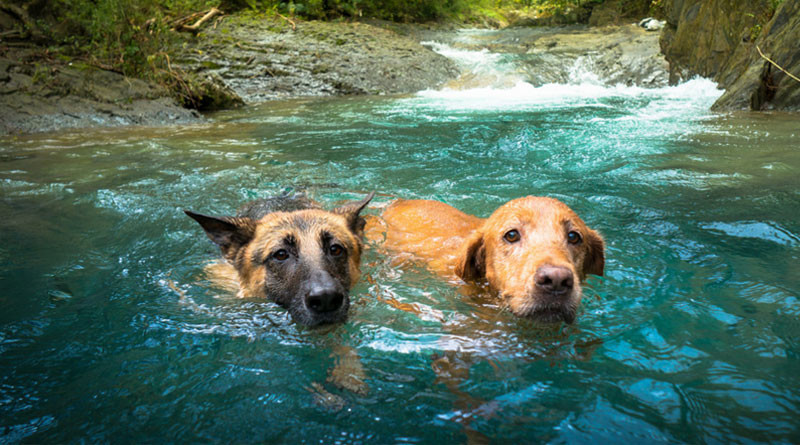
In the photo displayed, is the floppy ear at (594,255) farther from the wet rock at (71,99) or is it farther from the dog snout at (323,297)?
the wet rock at (71,99)

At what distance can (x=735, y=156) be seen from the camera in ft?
24.7

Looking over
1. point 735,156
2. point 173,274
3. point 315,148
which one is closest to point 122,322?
point 173,274

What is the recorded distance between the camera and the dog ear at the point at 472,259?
13.3 feet

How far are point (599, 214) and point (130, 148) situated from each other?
27.5 feet

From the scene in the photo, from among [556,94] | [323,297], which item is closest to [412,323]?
[323,297]

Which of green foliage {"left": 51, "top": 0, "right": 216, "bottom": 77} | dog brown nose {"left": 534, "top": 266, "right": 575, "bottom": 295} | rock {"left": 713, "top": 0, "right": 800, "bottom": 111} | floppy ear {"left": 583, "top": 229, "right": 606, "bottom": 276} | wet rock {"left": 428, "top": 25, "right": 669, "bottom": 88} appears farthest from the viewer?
wet rock {"left": 428, "top": 25, "right": 669, "bottom": 88}

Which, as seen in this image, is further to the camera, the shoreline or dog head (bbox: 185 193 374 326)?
the shoreline

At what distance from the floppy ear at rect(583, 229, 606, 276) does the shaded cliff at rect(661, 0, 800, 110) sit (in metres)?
10.00

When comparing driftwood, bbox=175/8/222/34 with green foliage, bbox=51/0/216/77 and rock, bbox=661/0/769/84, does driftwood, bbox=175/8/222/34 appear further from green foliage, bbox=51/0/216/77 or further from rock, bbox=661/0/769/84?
rock, bbox=661/0/769/84

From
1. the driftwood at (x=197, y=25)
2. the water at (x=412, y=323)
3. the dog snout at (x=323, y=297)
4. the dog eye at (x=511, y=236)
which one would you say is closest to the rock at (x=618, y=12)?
the driftwood at (x=197, y=25)

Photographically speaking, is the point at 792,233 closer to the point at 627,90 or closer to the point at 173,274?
the point at 173,274

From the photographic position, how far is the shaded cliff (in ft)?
36.2

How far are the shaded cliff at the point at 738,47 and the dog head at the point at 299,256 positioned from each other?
1120 cm

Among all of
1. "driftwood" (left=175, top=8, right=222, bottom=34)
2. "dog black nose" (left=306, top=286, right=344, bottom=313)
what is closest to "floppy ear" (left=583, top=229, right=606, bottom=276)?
"dog black nose" (left=306, top=286, right=344, bottom=313)
